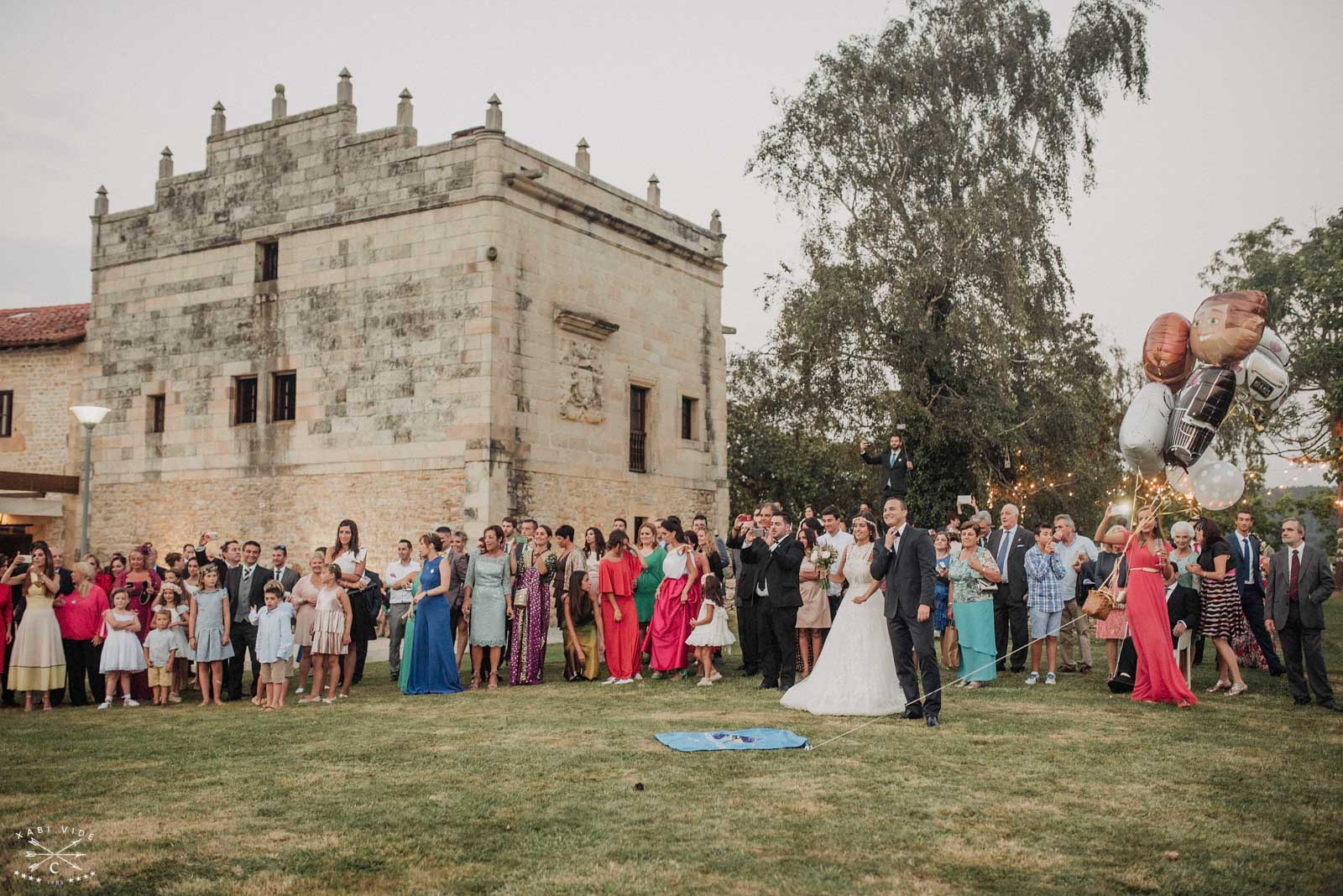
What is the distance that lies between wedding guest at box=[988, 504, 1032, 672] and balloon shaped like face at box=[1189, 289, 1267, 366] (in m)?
3.43

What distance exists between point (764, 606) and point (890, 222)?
15434 millimetres

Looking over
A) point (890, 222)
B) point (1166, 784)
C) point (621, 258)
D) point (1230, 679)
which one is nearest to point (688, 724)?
point (1166, 784)

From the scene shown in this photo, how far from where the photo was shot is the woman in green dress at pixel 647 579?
1307 centimetres

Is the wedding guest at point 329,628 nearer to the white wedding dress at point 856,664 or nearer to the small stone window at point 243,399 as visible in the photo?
the white wedding dress at point 856,664

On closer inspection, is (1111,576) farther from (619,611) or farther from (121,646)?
(121,646)

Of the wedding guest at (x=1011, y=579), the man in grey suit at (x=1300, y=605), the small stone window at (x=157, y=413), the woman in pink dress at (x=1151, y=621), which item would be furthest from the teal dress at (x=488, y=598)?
the small stone window at (x=157, y=413)

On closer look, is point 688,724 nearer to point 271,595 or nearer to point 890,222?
point 271,595

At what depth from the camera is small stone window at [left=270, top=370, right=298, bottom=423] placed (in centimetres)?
2288

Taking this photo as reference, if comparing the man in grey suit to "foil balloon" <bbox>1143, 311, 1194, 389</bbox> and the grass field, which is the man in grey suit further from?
"foil balloon" <bbox>1143, 311, 1194, 389</bbox>

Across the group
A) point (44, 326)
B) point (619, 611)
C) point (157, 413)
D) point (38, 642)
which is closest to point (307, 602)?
point (38, 642)

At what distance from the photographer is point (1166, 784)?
6840 mm

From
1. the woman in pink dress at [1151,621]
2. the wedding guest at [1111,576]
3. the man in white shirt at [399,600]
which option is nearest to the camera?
the woman in pink dress at [1151,621]

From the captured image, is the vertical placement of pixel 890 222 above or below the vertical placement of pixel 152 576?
above

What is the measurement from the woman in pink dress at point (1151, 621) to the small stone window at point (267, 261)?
61.0ft
